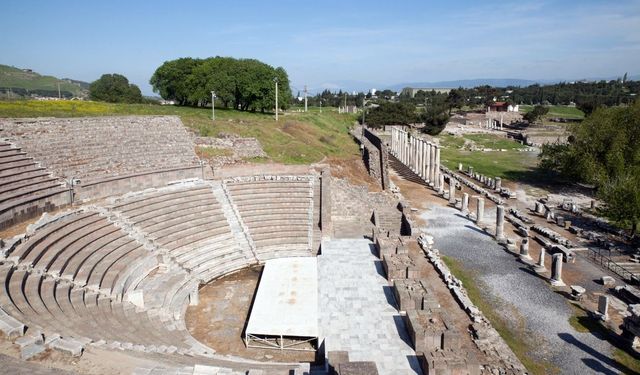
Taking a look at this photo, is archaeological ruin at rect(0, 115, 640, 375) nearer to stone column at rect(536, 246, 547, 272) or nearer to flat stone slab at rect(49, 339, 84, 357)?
flat stone slab at rect(49, 339, 84, 357)

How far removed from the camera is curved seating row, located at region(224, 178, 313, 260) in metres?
24.8

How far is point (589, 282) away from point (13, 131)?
3170 centimetres

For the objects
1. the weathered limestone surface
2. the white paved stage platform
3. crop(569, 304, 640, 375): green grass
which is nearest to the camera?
crop(569, 304, 640, 375): green grass

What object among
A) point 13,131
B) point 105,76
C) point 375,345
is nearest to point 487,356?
point 375,345

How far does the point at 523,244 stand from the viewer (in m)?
24.8

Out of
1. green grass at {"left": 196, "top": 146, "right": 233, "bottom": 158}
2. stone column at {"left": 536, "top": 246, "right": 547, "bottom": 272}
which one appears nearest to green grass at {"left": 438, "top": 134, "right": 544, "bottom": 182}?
stone column at {"left": 536, "top": 246, "right": 547, "bottom": 272}

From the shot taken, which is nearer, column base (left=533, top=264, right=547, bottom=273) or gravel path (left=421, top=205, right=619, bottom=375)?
gravel path (left=421, top=205, right=619, bottom=375)

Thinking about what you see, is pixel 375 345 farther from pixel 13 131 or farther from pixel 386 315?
pixel 13 131

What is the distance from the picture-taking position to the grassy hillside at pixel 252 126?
112ft

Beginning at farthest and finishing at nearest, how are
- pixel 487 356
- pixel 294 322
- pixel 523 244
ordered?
1. pixel 523 244
2. pixel 294 322
3. pixel 487 356

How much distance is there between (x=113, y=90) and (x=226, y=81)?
20739 millimetres

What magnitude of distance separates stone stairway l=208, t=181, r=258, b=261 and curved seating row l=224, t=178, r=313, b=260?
24 centimetres

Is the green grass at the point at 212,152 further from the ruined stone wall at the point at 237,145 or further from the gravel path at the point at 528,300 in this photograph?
the gravel path at the point at 528,300

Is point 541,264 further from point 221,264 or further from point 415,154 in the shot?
point 415,154
